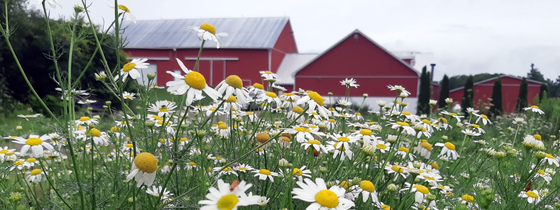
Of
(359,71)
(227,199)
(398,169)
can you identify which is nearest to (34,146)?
(227,199)

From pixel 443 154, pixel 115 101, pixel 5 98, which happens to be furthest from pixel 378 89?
pixel 443 154

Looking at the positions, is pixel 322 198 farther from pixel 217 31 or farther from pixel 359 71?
pixel 217 31

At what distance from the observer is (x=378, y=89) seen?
1900 cm

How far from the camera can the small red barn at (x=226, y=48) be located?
67.9 feet

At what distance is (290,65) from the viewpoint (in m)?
22.2

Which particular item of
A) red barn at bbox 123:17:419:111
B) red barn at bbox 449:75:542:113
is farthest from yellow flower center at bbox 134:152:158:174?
red barn at bbox 449:75:542:113

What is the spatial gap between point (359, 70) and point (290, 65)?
470 centimetres

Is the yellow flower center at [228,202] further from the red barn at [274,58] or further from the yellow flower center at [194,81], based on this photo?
the red barn at [274,58]

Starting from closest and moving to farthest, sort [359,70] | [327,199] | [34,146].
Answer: [327,199] → [34,146] → [359,70]

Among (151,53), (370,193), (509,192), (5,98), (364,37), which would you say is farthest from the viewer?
(151,53)

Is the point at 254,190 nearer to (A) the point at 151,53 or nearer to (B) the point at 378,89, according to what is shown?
(B) the point at 378,89

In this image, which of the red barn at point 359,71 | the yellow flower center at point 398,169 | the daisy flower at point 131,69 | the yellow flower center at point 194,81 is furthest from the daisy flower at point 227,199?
the red barn at point 359,71

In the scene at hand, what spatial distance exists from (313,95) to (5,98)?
11.8 metres

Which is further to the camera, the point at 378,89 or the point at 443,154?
the point at 378,89
